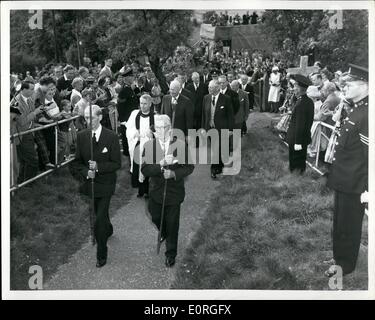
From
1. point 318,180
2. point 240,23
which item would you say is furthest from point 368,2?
point 318,180

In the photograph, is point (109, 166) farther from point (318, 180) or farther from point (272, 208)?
point (318, 180)

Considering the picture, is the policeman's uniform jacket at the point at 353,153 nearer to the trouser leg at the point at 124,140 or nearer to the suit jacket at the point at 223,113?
the suit jacket at the point at 223,113

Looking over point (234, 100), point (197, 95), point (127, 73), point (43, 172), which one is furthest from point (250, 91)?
point (43, 172)

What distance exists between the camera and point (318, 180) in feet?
23.1

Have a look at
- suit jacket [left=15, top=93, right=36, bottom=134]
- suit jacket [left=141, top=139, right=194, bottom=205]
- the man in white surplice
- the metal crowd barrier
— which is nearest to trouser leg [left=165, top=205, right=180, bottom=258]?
suit jacket [left=141, top=139, right=194, bottom=205]

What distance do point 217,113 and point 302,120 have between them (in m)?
1.67

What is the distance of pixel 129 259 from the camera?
5836mm

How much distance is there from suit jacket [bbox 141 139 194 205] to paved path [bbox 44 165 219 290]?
779 mm

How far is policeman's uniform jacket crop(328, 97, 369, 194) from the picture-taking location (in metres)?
5.32

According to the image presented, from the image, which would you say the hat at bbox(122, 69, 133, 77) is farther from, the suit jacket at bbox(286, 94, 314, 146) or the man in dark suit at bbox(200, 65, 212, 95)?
the suit jacket at bbox(286, 94, 314, 146)

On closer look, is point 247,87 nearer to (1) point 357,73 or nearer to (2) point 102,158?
(1) point 357,73

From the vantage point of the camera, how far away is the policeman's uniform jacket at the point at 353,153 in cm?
532

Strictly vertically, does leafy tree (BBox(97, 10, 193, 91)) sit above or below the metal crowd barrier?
above

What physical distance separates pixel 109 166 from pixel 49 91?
2.92 metres
